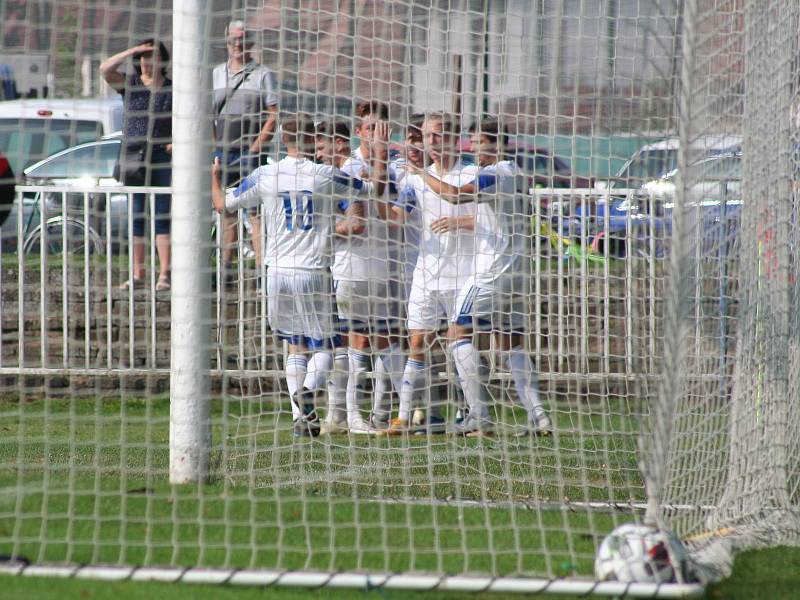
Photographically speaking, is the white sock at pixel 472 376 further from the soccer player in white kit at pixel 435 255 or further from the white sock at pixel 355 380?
the white sock at pixel 355 380

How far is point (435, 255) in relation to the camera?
696 cm

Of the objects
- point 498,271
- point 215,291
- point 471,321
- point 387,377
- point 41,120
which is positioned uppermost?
point 41,120

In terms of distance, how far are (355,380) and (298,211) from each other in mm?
1109

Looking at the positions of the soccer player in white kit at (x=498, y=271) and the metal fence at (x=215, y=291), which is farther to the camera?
the metal fence at (x=215, y=291)

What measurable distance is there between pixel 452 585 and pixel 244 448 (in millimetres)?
2867

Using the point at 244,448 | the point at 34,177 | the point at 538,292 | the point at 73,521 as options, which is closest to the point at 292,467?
the point at 244,448

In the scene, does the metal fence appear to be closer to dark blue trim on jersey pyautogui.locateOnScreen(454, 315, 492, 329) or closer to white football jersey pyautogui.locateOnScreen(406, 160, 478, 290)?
dark blue trim on jersey pyautogui.locateOnScreen(454, 315, 492, 329)

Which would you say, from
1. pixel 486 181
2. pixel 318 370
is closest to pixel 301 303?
pixel 318 370

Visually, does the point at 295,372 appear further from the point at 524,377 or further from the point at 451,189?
the point at 451,189

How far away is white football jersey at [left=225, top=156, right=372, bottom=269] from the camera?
22.0 ft

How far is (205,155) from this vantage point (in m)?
5.70

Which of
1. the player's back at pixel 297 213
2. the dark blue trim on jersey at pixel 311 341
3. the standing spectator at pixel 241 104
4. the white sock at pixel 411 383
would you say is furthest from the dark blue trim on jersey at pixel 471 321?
the standing spectator at pixel 241 104

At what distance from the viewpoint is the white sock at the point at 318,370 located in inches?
291

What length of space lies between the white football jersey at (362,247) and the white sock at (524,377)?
109 centimetres
